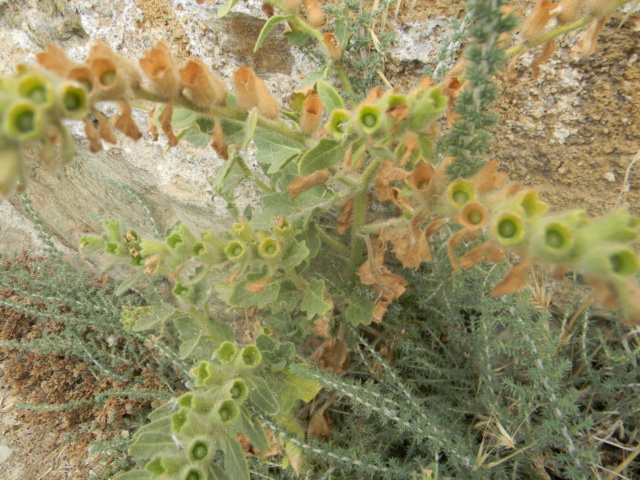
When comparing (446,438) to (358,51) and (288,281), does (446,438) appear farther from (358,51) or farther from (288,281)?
(358,51)

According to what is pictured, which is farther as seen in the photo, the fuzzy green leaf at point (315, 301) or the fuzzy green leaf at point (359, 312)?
the fuzzy green leaf at point (359, 312)

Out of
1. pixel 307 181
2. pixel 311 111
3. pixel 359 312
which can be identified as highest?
pixel 311 111

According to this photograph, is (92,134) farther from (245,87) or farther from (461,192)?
(461,192)

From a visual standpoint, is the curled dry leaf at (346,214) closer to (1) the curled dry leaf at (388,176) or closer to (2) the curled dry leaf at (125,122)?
(1) the curled dry leaf at (388,176)

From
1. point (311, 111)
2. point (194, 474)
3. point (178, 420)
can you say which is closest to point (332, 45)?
point (311, 111)

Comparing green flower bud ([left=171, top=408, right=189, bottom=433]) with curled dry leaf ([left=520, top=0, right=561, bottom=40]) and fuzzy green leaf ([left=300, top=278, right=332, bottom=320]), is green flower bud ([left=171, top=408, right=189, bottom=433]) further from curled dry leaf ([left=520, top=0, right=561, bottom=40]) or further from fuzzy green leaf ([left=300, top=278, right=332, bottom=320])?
curled dry leaf ([left=520, top=0, right=561, bottom=40])

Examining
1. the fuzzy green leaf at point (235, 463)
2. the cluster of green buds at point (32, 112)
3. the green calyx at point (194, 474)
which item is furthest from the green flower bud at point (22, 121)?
the fuzzy green leaf at point (235, 463)

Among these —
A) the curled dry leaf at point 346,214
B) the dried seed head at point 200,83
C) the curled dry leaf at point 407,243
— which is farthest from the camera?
the curled dry leaf at point 346,214
